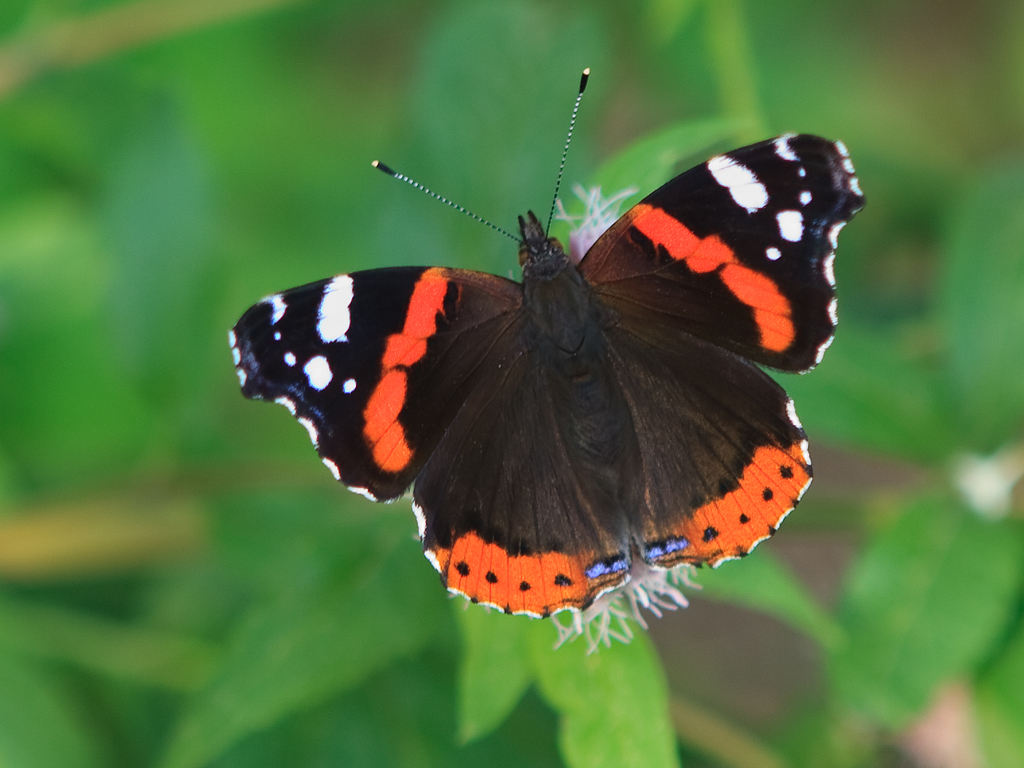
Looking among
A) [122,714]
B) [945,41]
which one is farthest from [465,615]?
[945,41]

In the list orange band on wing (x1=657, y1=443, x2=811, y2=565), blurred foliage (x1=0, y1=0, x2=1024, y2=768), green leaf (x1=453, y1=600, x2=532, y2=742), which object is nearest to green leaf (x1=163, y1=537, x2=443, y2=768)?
blurred foliage (x1=0, y1=0, x2=1024, y2=768)

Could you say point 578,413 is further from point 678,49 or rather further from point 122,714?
point 678,49

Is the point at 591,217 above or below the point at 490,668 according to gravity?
above

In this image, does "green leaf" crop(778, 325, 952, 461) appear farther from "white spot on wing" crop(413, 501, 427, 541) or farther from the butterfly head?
"white spot on wing" crop(413, 501, 427, 541)

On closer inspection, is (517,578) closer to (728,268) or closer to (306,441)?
(728,268)

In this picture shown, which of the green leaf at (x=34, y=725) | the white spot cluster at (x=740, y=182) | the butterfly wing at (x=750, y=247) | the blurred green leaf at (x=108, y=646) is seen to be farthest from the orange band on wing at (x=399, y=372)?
the green leaf at (x=34, y=725)

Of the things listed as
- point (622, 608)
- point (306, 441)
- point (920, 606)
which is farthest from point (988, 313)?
point (306, 441)
